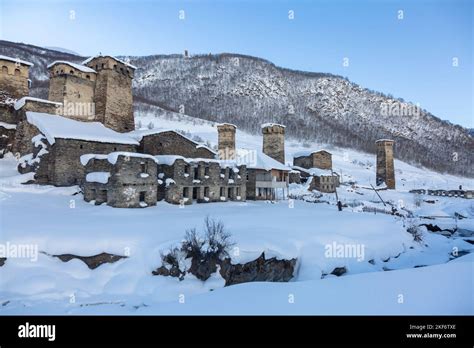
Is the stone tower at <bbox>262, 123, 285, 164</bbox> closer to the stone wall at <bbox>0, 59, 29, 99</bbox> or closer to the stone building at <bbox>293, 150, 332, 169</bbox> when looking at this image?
the stone building at <bbox>293, 150, 332, 169</bbox>

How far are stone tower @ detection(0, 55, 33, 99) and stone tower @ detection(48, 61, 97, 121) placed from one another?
2249mm

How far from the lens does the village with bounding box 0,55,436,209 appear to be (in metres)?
22.3

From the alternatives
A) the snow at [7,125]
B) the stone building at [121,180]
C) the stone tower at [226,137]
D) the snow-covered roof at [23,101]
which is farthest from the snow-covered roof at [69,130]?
the stone tower at [226,137]

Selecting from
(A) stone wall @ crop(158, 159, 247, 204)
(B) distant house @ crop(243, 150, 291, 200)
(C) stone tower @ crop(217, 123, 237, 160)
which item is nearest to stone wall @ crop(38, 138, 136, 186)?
(A) stone wall @ crop(158, 159, 247, 204)

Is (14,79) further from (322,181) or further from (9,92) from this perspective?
(322,181)

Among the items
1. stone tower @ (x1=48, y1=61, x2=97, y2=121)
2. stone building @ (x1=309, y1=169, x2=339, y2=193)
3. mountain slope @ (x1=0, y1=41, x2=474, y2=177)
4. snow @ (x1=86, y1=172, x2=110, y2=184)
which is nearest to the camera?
snow @ (x1=86, y1=172, x2=110, y2=184)

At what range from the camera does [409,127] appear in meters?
153

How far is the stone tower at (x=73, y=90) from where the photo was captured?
1260 inches

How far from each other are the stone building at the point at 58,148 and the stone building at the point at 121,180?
1877 mm

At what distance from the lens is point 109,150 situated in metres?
26.8

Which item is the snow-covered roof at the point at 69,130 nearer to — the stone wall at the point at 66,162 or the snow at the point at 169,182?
the stone wall at the point at 66,162

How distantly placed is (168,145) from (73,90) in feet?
38.9

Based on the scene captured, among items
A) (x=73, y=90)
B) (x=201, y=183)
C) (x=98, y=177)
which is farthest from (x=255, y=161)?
(x=73, y=90)
